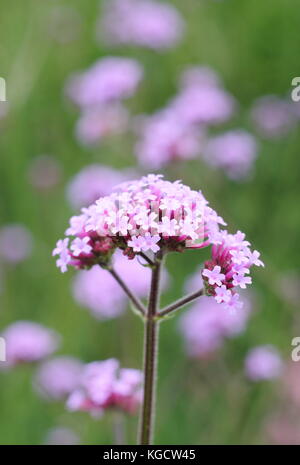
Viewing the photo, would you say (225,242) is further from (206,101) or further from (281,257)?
(206,101)

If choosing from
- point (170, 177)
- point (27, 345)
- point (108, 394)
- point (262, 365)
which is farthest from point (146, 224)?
point (170, 177)

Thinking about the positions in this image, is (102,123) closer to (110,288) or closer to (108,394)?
(110,288)

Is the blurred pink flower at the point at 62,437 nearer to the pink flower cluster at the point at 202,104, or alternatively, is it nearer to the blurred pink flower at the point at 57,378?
the blurred pink flower at the point at 57,378

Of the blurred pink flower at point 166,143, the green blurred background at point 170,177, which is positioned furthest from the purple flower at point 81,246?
the blurred pink flower at point 166,143

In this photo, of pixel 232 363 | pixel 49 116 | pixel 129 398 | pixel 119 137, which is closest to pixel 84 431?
pixel 232 363

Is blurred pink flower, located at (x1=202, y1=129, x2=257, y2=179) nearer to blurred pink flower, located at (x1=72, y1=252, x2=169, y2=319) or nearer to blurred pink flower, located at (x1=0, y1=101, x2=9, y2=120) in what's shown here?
blurred pink flower, located at (x1=72, y1=252, x2=169, y2=319)

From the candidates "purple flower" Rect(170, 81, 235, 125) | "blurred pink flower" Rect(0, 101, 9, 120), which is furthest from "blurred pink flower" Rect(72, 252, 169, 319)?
"blurred pink flower" Rect(0, 101, 9, 120)
